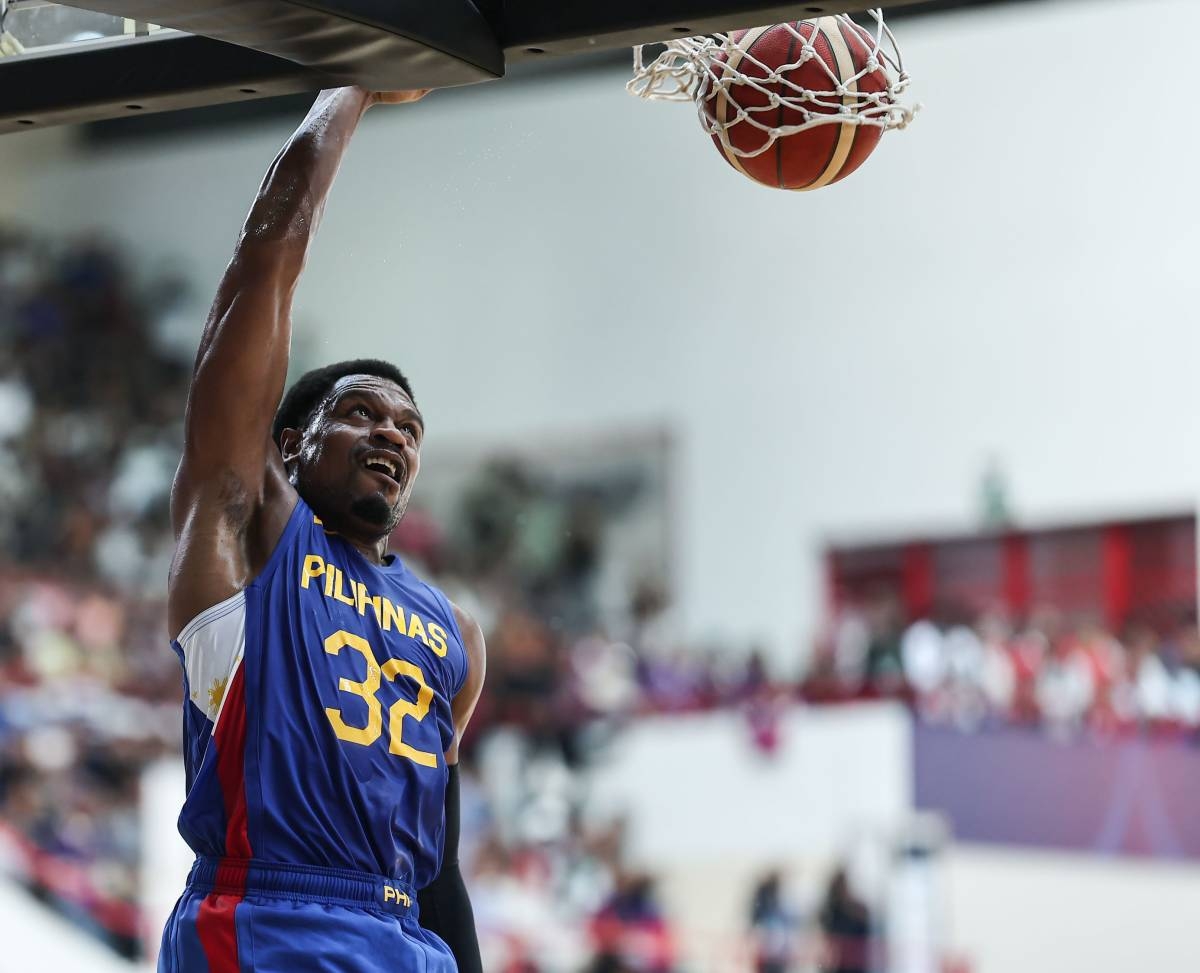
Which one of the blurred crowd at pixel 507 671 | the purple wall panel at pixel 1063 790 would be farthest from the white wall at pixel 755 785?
the purple wall panel at pixel 1063 790

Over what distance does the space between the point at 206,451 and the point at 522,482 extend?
11.0 m

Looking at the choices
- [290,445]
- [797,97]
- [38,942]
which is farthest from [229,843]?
[38,942]

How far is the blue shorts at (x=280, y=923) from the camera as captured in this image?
2.95 meters

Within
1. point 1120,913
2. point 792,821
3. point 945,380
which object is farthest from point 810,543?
point 1120,913

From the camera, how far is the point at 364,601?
3.21 meters

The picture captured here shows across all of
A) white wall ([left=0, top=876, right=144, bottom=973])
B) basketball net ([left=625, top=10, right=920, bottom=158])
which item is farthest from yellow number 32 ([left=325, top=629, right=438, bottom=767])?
white wall ([left=0, top=876, right=144, bottom=973])

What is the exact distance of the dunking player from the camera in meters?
2.99

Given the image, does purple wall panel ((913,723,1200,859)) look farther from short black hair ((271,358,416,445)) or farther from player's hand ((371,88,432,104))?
player's hand ((371,88,432,104))

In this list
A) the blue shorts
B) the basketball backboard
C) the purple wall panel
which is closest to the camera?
the basketball backboard

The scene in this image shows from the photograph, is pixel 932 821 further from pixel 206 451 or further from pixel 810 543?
pixel 206 451

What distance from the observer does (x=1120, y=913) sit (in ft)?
34.8

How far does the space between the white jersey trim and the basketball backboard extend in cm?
83

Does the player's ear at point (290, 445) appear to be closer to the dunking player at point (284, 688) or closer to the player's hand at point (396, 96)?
the dunking player at point (284, 688)

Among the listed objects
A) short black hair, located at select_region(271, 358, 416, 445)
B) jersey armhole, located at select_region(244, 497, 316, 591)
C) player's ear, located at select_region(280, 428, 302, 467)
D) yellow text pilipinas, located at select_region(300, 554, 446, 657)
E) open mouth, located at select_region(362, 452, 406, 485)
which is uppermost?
short black hair, located at select_region(271, 358, 416, 445)
